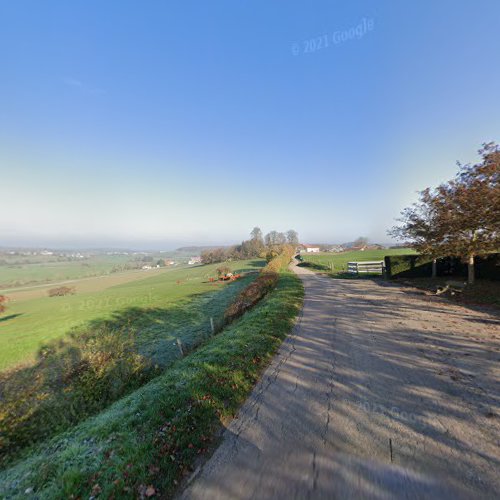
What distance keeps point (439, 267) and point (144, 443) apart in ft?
70.9

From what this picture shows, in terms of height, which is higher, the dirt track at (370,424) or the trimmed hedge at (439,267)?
the trimmed hedge at (439,267)

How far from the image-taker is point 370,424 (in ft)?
11.3

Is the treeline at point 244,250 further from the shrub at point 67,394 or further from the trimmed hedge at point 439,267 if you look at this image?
the shrub at point 67,394

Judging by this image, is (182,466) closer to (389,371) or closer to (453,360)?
(389,371)

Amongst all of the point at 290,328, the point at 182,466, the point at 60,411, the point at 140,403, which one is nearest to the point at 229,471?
the point at 182,466

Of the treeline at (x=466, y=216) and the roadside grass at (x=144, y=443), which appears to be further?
the treeline at (x=466, y=216)

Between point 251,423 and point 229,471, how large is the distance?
87cm

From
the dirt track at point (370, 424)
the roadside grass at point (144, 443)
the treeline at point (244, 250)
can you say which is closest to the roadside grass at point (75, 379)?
the roadside grass at point (144, 443)

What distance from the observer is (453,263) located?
52.9 ft

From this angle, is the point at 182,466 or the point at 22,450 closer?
→ the point at 182,466

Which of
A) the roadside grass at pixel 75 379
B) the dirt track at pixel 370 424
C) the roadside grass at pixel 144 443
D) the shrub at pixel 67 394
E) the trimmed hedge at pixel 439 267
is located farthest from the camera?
the trimmed hedge at pixel 439 267

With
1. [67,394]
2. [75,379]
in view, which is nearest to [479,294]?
[67,394]

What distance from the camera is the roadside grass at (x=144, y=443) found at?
2.67 m

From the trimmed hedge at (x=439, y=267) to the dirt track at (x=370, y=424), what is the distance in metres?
9.39
